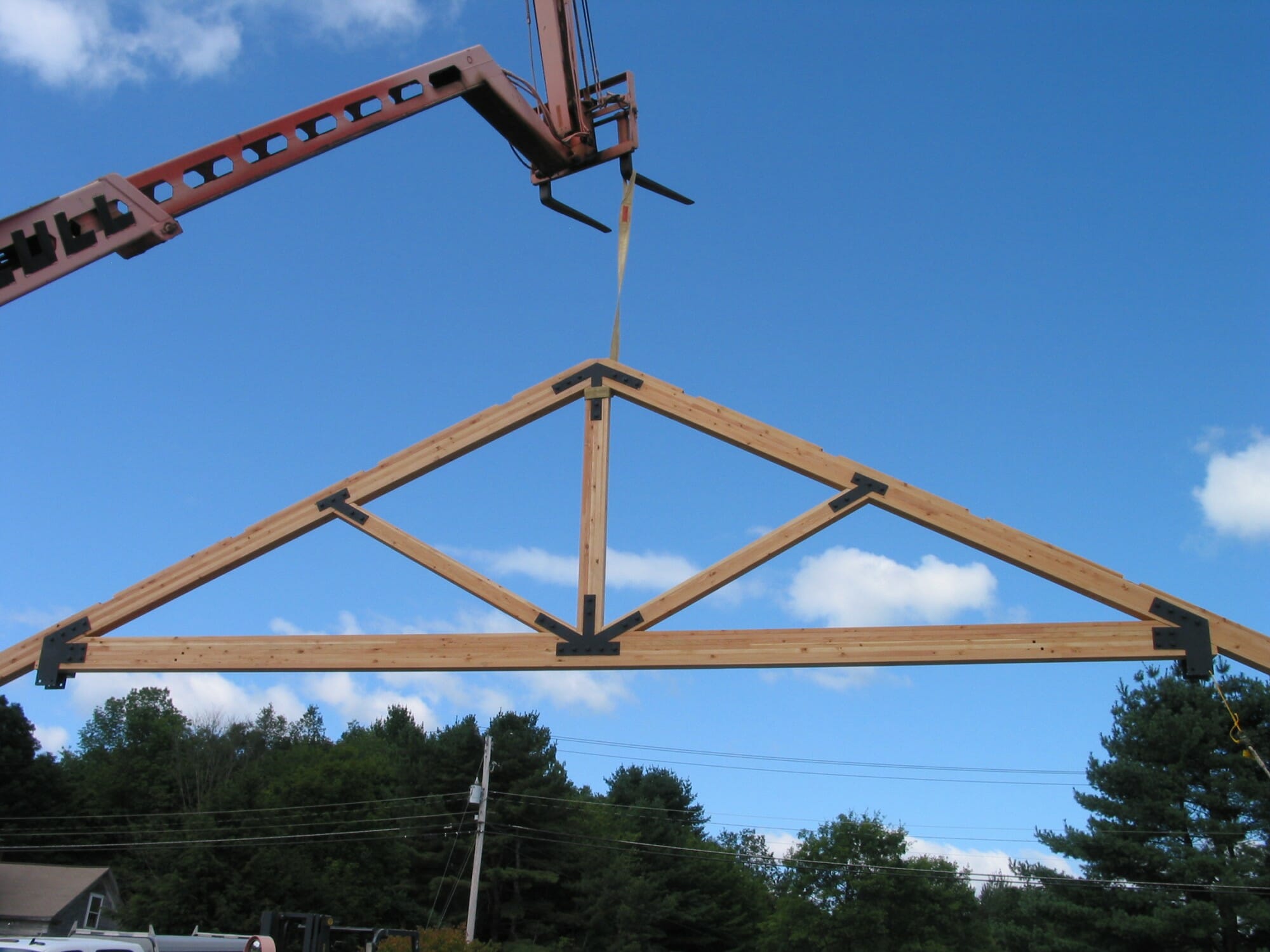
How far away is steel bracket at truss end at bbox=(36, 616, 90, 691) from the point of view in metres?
7.82

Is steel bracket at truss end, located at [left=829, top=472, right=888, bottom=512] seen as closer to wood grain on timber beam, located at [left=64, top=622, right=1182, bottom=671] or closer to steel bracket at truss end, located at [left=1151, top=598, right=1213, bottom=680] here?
wood grain on timber beam, located at [left=64, top=622, right=1182, bottom=671]

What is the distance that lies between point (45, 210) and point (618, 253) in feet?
13.5

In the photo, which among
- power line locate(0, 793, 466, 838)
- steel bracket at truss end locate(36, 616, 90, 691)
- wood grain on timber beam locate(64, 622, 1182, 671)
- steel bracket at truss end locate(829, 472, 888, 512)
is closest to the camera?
wood grain on timber beam locate(64, 622, 1182, 671)

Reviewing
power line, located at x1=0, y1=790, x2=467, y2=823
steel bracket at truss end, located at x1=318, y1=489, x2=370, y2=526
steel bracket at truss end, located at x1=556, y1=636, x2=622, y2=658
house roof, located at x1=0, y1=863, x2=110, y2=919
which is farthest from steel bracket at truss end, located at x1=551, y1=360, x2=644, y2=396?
power line, located at x1=0, y1=790, x2=467, y2=823

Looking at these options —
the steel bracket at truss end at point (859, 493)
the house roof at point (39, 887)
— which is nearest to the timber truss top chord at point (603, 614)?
the steel bracket at truss end at point (859, 493)

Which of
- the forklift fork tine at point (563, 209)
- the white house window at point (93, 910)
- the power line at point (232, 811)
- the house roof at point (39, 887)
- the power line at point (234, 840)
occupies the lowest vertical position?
the white house window at point (93, 910)

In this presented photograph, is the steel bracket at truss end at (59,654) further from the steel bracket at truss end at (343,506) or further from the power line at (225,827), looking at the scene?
the power line at (225,827)

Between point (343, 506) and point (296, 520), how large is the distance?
0.38 metres

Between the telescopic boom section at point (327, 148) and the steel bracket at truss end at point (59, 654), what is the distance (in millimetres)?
4022

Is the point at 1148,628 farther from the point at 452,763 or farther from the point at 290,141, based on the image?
the point at 452,763

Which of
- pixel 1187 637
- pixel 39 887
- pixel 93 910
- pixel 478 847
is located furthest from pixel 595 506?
pixel 93 910

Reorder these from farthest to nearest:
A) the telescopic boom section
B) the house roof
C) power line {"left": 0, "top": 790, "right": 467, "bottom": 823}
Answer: power line {"left": 0, "top": 790, "right": 467, "bottom": 823} → the house roof → the telescopic boom section

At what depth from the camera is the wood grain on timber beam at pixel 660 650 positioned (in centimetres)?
657

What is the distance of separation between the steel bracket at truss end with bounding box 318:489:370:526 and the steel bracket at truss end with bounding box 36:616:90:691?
2010 millimetres
